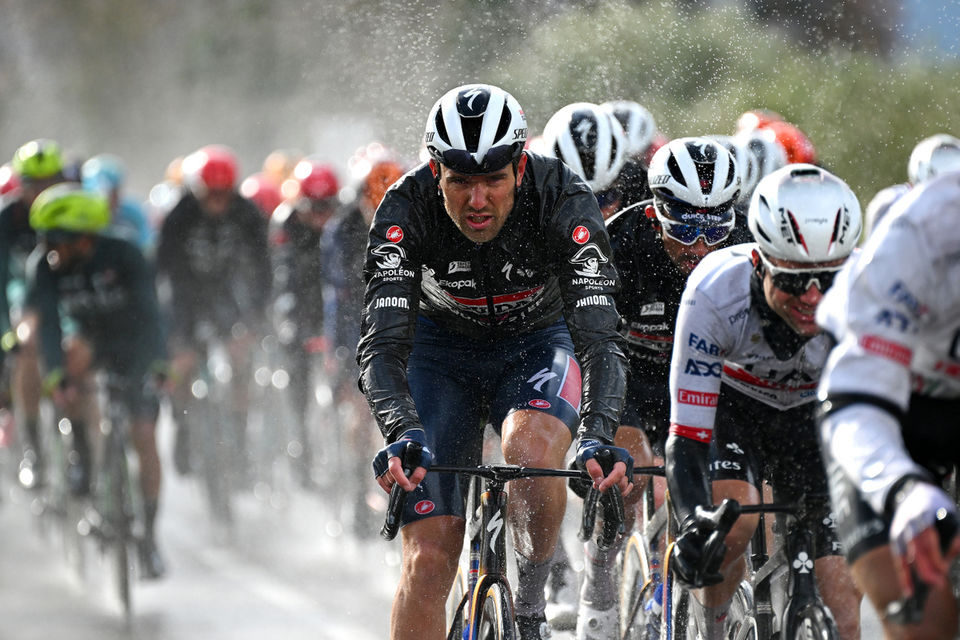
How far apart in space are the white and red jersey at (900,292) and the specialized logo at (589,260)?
1.99 metres

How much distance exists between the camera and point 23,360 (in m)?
11.2

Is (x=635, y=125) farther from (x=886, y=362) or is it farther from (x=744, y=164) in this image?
(x=886, y=362)

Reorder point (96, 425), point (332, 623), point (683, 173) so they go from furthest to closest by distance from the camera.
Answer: point (96, 425)
point (332, 623)
point (683, 173)

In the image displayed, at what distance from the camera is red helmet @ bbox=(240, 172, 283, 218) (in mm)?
15883

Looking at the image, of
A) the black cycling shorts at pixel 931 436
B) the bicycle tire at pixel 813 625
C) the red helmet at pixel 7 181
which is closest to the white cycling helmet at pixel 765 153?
the bicycle tire at pixel 813 625

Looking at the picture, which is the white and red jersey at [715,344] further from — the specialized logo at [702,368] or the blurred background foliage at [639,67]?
the blurred background foliage at [639,67]

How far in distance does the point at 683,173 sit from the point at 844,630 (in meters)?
1.89

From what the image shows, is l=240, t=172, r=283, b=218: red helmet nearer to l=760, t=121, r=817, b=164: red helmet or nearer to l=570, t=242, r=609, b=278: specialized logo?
l=760, t=121, r=817, b=164: red helmet

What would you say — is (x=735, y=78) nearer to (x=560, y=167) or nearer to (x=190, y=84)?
(x=560, y=167)

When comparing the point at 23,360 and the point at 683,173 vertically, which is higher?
the point at 23,360

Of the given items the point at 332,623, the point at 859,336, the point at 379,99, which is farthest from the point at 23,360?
the point at 379,99

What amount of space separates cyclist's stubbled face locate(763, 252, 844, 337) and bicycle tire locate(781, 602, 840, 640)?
79cm

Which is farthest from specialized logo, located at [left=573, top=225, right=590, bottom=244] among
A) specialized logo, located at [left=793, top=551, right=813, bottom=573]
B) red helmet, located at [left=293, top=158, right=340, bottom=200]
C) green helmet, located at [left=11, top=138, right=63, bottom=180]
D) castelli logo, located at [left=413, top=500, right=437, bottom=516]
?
green helmet, located at [left=11, top=138, right=63, bottom=180]

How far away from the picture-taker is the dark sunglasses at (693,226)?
5613mm
